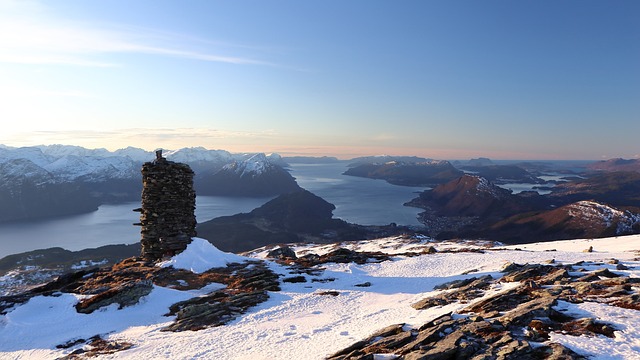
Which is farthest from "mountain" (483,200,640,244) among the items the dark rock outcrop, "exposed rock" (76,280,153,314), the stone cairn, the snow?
"exposed rock" (76,280,153,314)

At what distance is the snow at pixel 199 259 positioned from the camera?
1005 inches

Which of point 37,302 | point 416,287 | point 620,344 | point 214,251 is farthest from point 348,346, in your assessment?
point 214,251

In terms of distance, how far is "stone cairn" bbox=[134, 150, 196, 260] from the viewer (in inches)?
1137

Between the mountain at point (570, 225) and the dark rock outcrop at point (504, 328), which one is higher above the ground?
the dark rock outcrop at point (504, 328)

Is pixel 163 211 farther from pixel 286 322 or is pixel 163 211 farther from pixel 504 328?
pixel 504 328

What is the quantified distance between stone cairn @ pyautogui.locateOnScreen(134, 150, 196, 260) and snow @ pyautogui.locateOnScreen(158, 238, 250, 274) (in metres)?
1.41

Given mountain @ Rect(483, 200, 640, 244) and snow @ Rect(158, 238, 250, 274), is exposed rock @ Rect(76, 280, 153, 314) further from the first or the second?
mountain @ Rect(483, 200, 640, 244)

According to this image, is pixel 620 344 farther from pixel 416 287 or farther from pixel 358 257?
pixel 358 257

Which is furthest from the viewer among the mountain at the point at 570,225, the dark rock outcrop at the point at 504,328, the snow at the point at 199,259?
the mountain at the point at 570,225

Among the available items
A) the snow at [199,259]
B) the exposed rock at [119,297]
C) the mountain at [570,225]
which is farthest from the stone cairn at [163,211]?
the mountain at [570,225]

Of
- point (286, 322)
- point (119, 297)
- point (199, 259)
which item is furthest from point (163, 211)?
point (286, 322)

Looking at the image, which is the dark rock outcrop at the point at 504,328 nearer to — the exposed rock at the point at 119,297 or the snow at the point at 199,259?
the exposed rock at the point at 119,297

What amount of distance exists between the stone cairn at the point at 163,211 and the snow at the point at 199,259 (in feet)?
4.62

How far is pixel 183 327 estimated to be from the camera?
15.1 meters
